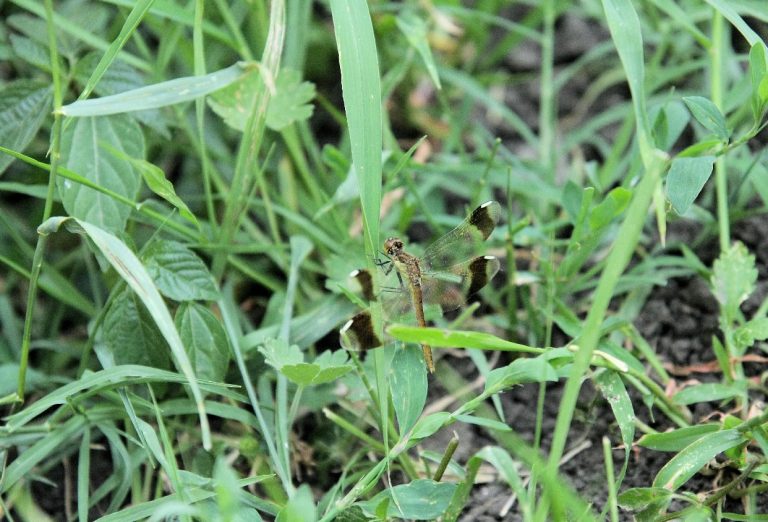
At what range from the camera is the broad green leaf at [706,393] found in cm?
183

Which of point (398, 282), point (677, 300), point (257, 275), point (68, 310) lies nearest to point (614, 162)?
point (677, 300)

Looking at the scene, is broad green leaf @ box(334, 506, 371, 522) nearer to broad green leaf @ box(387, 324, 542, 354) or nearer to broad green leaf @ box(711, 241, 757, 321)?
broad green leaf @ box(387, 324, 542, 354)

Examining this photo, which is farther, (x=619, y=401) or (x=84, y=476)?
(x=84, y=476)

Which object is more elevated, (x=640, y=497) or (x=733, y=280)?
(x=733, y=280)

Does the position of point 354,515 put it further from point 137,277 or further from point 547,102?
point 547,102

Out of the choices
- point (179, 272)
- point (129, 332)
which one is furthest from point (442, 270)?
point (129, 332)

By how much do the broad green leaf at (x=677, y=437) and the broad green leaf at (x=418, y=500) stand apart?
453 mm

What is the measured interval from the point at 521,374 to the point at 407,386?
0.25 meters

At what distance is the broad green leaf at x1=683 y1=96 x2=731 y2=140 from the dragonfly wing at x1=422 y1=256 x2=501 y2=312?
1.81 feet

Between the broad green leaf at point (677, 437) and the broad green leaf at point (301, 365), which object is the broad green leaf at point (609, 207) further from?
the broad green leaf at point (301, 365)

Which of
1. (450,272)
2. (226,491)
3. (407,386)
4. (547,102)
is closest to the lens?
(226,491)

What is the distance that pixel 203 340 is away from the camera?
184cm

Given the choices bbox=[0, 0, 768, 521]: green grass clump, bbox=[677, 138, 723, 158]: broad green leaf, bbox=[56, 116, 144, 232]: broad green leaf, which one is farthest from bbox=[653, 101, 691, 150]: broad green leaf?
bbox=[56, 116, 144, 232]: broad green leaf

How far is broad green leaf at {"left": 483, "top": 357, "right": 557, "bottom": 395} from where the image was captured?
1552 mm
